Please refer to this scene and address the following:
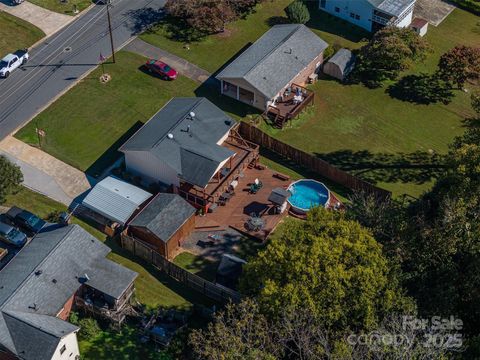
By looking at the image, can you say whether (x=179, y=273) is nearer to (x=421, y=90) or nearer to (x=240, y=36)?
(x=240, y=36)

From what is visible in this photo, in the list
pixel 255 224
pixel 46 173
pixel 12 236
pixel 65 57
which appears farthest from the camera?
pixel 65 57

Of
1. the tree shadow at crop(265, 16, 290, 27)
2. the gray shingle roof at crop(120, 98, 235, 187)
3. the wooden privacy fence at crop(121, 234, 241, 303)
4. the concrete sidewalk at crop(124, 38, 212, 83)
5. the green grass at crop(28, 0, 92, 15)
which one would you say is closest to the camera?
the wooden privacy fence at crop(121, 234, 241, 303)

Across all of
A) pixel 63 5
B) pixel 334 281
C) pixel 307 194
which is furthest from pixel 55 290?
pixel 63 5

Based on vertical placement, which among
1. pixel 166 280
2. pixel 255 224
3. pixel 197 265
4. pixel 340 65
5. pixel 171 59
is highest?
pixel 340 65

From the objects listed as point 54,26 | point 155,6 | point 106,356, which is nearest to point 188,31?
point 155,6

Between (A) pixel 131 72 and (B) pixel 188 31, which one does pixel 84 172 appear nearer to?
(A) pixel 131 72

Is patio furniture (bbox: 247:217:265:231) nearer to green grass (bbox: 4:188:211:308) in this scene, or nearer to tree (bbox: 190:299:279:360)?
green grass (bbox: 4:188:211:308)

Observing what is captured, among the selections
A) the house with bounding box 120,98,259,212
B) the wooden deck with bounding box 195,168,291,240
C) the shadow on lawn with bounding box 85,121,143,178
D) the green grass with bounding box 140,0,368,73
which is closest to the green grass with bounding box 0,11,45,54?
the green grass with bounding box 140,0,368,73
